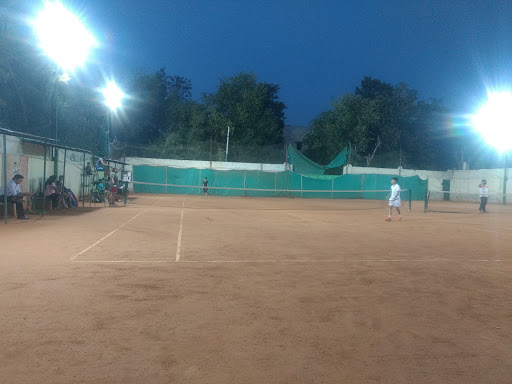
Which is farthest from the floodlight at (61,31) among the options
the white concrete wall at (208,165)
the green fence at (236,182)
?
the white concrete wall at (208,165)

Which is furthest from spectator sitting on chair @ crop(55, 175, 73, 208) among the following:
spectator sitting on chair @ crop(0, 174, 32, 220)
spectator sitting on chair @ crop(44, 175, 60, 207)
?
spectator sitting on chair @ crop(0, 174, 32, 220)

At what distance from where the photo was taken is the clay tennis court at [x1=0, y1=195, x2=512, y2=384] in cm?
341

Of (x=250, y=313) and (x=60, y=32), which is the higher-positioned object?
(x=60, y=32)

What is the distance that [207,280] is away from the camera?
20.6 feet

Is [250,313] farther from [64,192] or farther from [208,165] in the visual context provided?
[208,165]

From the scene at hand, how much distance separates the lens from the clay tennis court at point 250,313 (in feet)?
11.2

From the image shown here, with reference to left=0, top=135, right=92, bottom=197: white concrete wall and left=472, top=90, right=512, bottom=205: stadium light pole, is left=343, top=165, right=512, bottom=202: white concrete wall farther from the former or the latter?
left=0, top=135, right=92, bottom=197: white concrete wall

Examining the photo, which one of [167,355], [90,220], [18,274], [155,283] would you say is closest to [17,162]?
[90,220]

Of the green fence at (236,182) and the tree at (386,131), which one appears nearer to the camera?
the green fence at (236,182)

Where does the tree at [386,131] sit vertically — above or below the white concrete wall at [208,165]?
above

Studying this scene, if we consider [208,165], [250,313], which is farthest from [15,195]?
[208,165]

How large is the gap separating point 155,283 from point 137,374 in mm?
2804

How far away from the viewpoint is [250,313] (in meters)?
4.77

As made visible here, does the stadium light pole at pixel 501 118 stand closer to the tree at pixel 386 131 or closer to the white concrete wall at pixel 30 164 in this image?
the tree at pixel 386 131
